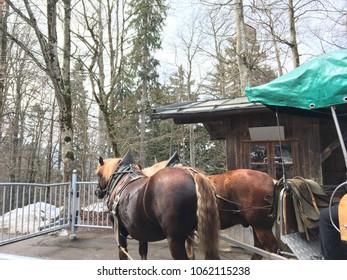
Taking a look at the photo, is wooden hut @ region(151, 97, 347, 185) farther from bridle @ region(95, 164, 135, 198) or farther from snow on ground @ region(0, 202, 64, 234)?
snow on ground @ region(0, 202, 64, 234)

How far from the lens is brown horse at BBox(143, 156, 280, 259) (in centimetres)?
376

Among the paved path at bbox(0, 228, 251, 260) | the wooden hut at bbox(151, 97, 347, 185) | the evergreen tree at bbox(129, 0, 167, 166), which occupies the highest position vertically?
the evergreen tree at bbox(129, 0, 167, 166)

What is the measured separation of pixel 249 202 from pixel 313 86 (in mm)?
1848

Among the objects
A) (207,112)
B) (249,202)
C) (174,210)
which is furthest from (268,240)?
(207,112)

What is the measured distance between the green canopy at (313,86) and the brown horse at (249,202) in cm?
136

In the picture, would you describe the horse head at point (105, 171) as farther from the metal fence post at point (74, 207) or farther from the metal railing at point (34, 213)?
the metal fence post at point (74, 207)

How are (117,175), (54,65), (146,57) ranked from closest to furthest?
1. (117,175)
2. (54,65)
3. (146,57)

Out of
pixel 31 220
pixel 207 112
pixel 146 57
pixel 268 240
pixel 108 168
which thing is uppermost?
pixel 146 57

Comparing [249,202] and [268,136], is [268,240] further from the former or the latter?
[268,136]

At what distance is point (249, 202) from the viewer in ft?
12.6

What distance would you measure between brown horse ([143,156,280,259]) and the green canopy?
1363mm

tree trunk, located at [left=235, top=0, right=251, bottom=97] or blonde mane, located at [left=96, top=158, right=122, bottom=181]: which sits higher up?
tree trunk, located at [left=235, top=0, right=251, bottom=97]

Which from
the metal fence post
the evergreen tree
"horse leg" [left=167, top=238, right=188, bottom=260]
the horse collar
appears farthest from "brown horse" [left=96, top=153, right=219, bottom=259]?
the evergreen tree

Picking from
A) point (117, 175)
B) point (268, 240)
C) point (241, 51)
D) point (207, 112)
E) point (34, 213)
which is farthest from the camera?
point (241, 51)
